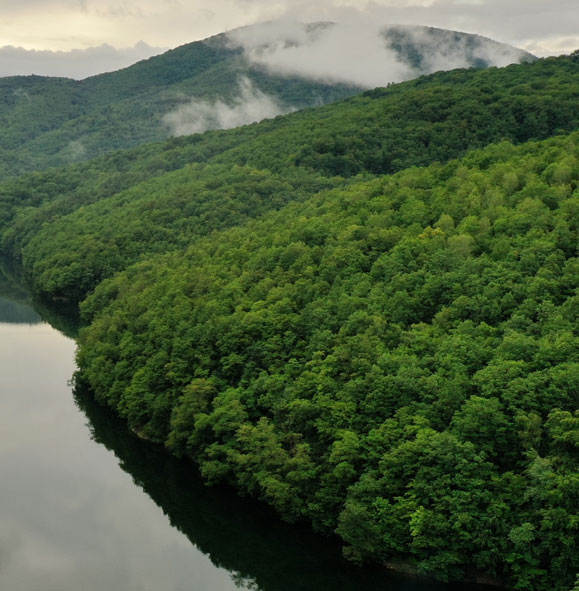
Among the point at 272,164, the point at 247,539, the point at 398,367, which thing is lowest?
the point at 247,539

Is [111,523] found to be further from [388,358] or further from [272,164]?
[272,164]

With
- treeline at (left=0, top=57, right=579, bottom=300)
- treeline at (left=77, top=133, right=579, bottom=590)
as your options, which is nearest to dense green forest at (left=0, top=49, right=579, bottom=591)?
treeline at (left=77, top=133, right=579, bottom=590)

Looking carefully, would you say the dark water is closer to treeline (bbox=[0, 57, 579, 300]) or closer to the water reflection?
the water reflection

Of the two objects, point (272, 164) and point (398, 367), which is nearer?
point (398, 367)

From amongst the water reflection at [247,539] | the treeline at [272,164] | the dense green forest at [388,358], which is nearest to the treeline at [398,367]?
the dense green forest at [388,358]

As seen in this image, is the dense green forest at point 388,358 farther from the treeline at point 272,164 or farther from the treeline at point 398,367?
the treeline at point 272,164

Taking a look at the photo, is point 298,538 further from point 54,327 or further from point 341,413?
point 54,327

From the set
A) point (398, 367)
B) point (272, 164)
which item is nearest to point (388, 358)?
point (398, 367)
